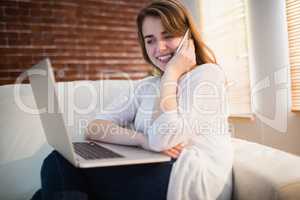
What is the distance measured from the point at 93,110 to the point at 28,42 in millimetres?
1378

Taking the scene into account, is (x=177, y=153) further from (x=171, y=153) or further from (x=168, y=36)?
(x=168, y=36)

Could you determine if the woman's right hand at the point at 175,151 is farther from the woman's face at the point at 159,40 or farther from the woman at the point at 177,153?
the woman's face at the point at 159,40

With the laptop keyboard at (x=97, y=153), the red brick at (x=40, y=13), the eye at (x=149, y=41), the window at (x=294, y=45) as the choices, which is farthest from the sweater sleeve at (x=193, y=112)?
the red brick at (x=40, y=13)

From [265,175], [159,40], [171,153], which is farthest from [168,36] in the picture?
[265,175]

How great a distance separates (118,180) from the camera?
86 centimetres

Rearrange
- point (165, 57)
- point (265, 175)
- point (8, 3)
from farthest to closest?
point (8, 3) → point (165, 57) → point (265, 175)

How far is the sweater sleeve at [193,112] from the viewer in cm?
85

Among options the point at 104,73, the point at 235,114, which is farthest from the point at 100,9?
the point at 235,114

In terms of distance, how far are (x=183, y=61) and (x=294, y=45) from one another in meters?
1.47

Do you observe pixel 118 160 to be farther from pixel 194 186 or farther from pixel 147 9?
pixel 147 9

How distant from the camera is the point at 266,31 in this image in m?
2.12

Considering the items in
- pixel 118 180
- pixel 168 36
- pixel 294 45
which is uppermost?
pixel 294 45

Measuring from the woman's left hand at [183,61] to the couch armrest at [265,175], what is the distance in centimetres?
34

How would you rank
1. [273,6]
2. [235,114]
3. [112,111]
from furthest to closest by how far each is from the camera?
[235,114] → [273,6] → [112,111]
